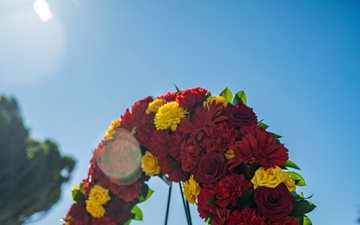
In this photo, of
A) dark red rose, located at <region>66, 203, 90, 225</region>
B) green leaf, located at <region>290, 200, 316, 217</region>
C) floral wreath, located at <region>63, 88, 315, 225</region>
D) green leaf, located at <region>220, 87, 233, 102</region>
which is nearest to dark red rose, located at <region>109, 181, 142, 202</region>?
floral wreath, located at <region>63, 88, 315, 225</region>

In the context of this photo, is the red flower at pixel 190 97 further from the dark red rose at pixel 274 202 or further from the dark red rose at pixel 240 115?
the dark red rose at pixel 274 202

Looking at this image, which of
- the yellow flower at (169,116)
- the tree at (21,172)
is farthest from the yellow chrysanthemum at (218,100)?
the tree at (21,172)

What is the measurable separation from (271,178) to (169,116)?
78 centimetres

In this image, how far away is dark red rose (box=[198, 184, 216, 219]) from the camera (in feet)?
6.82

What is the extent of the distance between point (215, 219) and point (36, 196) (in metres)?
10.2

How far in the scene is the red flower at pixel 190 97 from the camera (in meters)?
2.50

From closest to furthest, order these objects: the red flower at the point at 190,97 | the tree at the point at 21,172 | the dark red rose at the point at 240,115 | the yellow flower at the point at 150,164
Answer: the dark red rose at the point at 240,115 < the red flower at the point at 190,97 < the yellow flower at the point at 150,164 < the tree at the point at 21,172

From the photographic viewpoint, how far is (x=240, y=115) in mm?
2252

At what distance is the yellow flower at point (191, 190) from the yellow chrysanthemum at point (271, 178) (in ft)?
1.14

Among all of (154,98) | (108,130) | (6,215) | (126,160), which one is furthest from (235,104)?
(6,215)

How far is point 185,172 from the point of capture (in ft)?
7.82

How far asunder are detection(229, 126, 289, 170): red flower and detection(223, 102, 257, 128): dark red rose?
0.12 meters

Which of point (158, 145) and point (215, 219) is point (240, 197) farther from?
point (158, 145)

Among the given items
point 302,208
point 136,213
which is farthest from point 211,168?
point 136,213
